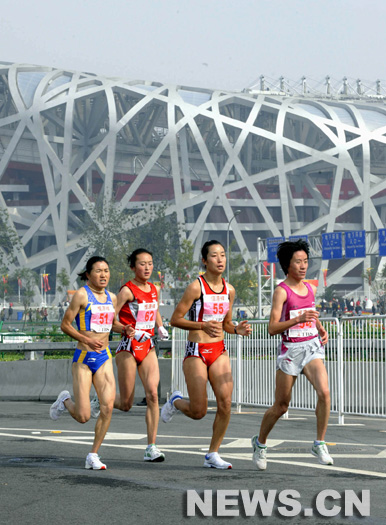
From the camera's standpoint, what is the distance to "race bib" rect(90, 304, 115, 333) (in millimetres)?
8062

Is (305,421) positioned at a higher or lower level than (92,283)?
lower

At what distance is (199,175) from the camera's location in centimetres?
12050

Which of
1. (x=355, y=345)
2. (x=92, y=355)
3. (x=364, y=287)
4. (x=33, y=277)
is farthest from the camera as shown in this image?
(x=364, y=287)

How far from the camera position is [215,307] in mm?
7992

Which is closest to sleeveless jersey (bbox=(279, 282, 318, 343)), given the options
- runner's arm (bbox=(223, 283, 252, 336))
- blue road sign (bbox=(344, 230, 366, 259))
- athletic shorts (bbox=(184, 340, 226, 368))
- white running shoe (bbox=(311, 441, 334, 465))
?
runner's arm (bbox=(223, 283, 252, 336))

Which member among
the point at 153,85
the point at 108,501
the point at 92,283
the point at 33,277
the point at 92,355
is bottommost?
the point at 108,501

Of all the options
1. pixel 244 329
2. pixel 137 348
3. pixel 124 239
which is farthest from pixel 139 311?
pixel 124 239

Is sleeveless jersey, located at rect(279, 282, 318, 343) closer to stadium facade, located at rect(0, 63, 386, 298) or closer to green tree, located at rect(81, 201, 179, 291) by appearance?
green tree, located at rect(81, 201, 179, 291)

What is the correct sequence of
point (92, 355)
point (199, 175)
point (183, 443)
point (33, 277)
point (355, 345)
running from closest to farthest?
point (92, 355)
point (183, 443)
point (355, 345)
point (33, 277)
point (199, 175)

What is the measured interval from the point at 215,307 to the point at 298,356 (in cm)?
81

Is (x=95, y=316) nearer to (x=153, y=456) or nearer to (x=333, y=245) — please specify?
(x=153, y=456)

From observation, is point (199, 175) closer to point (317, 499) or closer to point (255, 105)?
point (255, 105)

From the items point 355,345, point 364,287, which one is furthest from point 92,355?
point 364,287

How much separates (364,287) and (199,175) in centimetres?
2640
